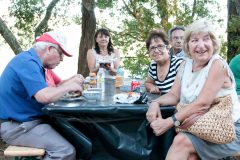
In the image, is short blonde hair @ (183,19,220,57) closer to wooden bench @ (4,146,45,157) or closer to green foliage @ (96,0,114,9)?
wooden bench @ (4,146,45,157)

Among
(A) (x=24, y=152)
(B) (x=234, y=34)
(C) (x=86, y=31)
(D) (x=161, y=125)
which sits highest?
(C) (x=86, y=31)

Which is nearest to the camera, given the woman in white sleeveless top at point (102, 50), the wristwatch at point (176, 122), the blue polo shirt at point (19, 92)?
the wristwatch at point (176, 122)

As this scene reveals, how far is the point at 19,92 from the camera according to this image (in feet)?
8.87

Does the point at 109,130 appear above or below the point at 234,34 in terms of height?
below

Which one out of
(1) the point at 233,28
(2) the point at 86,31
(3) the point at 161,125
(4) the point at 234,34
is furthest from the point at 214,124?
(2) the point at 86,31

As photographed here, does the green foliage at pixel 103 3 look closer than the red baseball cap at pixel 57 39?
No

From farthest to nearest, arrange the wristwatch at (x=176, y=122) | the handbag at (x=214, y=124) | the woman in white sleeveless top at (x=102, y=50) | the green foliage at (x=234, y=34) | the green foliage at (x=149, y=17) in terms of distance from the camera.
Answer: the green foliage at (x=149, y=17)
the green foliage at (x=234, y=34)
the woman in white sleeveless top at (x=102, y=50)
the wristwatch at (x=176, y=122)
the handbag at (x=214, y=124)

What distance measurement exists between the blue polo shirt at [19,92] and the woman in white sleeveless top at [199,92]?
2.77 ft

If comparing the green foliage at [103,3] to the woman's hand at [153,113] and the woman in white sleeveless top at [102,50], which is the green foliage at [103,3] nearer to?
the woman in white sleeveless top at [102,50]

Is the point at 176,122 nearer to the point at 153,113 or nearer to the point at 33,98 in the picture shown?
the point at 153,113

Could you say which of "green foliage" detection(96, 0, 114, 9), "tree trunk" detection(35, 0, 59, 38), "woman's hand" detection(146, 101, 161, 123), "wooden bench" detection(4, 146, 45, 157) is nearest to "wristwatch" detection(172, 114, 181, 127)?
"woman's hand" detection(146, 101, 161, 123)

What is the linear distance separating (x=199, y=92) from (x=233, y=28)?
3946 millimetres

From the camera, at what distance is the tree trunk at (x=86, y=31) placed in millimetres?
6902

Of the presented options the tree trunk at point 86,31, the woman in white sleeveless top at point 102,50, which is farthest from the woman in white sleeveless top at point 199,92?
the tree trunk at point 86,31
